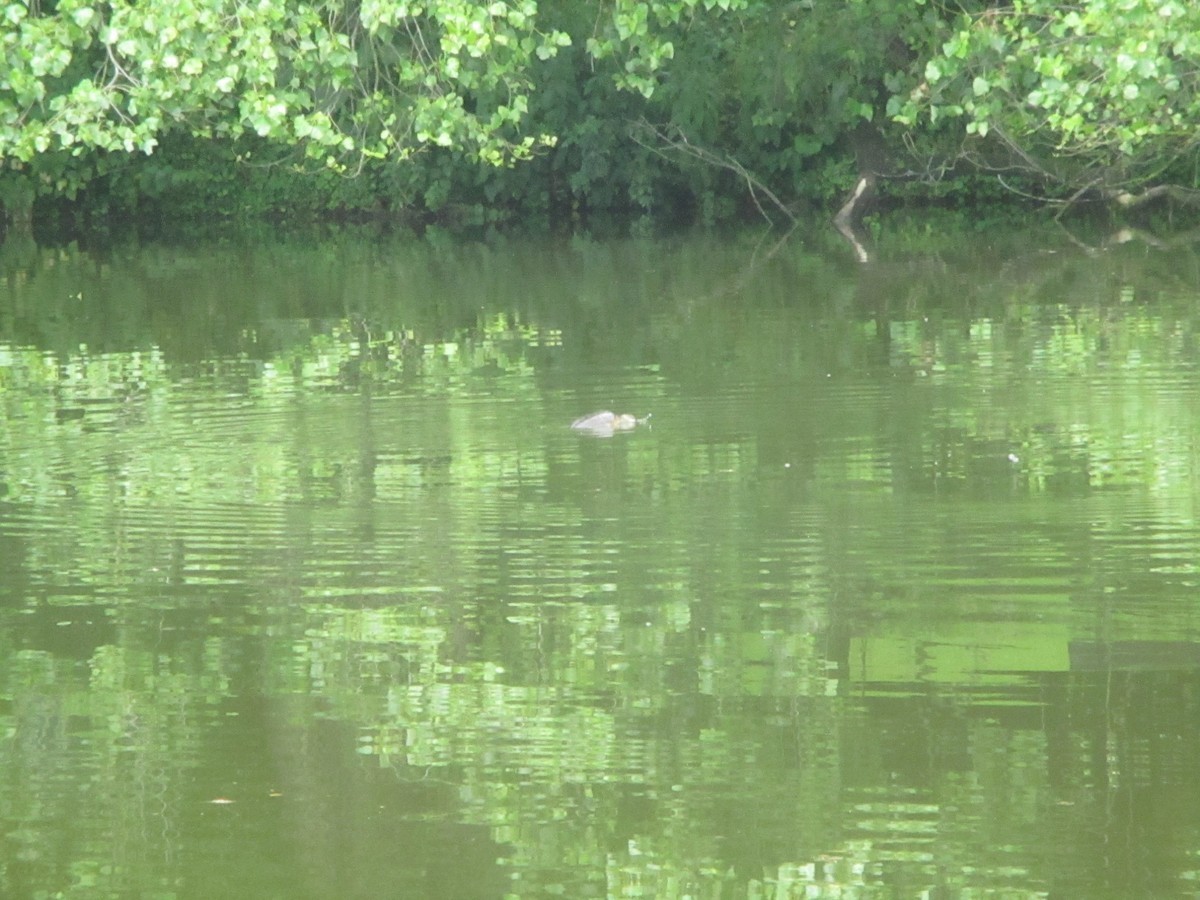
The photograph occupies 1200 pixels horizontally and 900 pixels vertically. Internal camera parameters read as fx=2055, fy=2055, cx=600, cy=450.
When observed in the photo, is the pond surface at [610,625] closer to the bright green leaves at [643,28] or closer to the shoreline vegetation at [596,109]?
the shoreline vegetation at [596,109]

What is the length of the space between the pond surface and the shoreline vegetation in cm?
211

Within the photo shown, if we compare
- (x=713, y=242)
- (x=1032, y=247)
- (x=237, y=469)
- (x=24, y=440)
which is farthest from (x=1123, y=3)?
(x=713, y=242)

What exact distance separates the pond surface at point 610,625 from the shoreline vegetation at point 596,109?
2112 millimetres

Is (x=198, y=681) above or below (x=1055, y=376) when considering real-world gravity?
below

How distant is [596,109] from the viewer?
40219 mm

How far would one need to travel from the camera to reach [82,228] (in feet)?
141

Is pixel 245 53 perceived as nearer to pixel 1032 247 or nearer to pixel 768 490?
pixel 768 490

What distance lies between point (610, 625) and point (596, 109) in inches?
1323

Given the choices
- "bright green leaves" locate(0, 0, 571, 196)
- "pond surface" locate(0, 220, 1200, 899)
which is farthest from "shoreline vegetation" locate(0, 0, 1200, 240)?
"pond surface" locate(0, 220, 1200, 899)

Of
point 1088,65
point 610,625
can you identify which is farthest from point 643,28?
point 610,625

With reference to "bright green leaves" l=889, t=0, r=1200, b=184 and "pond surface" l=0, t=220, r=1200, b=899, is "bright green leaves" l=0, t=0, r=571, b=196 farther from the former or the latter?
"bright green leaves" l=889, t=0, r=1200, b=184

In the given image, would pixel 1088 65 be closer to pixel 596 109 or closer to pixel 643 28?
pixel 643 28

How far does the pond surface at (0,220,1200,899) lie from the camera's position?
534cm

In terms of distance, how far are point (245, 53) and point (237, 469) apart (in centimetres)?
393
